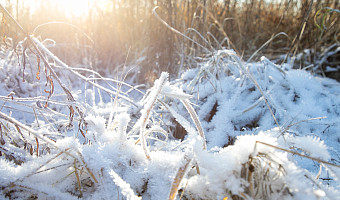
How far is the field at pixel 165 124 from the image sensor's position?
550mm

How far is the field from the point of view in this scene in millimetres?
550

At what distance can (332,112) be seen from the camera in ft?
4.43

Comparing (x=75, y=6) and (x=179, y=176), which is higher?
(x=75, y=6)

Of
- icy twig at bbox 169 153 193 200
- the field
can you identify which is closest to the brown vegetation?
the field

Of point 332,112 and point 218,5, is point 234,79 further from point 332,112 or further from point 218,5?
point 218,5

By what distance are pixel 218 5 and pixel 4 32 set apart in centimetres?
276

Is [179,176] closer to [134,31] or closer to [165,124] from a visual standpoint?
[165,124]

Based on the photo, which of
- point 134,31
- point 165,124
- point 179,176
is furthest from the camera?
point 134,31

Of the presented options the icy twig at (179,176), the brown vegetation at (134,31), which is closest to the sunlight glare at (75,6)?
the brown vegetation at (134,31)

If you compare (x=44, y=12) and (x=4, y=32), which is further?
(x=44, y=12)

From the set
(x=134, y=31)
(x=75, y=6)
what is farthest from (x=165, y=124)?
(x=75, y=6)

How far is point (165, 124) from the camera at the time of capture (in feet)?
4.41

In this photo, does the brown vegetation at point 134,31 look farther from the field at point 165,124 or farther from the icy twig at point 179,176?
the icy twig at point 179,176

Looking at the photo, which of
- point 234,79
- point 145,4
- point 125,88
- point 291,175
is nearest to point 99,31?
point 145,4
